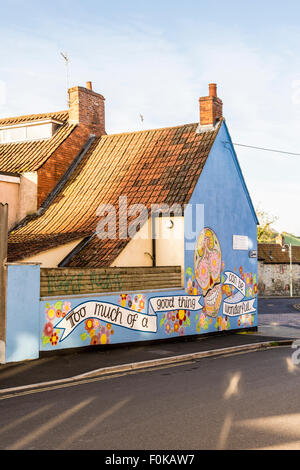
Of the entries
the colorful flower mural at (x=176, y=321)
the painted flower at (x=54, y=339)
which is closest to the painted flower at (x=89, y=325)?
the painted flower at (x=54, y=339)

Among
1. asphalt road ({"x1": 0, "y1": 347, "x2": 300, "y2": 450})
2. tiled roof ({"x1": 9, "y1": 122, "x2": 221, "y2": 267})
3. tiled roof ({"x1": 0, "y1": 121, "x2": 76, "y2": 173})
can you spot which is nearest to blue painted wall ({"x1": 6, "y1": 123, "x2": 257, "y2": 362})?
tiled roof ({"x1": 9, "y1": 122, "x2": 221, "y2": 267})

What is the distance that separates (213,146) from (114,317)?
26.2 feet

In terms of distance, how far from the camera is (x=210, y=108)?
2116cm

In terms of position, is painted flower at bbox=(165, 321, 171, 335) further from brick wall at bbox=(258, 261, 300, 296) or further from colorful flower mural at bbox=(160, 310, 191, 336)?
brick wall at bbox=(258, 261, 300, 296)

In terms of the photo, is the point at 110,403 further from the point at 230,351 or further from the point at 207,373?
the point at 230,351

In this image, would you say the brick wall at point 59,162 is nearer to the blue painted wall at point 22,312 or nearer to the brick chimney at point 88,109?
the brick chimney at point 88,109

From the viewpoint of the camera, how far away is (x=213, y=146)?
66.3 feet

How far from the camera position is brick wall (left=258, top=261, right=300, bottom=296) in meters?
66.1

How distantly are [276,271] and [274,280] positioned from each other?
49.3 inches

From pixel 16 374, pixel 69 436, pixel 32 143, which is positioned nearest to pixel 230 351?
pixel 16 374

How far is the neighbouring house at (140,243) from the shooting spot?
14.4 metres

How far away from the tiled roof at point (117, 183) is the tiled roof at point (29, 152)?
4.53 ft

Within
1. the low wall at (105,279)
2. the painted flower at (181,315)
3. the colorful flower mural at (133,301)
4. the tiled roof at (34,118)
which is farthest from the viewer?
the tiled roof at (34,118)
